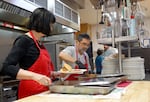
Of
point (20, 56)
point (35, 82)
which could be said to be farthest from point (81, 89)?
point (20, 56)

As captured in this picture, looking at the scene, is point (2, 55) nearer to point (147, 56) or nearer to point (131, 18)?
point (131, 18)

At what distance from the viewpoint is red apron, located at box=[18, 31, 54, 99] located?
1480 millimetres

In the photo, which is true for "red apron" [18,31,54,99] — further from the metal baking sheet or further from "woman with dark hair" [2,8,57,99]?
the metal baking sheet

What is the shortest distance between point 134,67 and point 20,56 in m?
1.09

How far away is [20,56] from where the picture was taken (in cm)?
151

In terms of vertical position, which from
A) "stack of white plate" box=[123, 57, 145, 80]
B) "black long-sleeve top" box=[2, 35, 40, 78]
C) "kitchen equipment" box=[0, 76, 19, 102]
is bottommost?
"kitchen equipment" box=[0, 76, 19, 102]

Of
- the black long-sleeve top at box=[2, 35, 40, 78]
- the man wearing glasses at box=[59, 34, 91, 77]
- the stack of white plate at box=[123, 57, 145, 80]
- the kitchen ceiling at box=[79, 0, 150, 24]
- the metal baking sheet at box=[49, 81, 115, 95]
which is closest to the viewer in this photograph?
the metal baking sheet at box=[49, 81, 115, 95]

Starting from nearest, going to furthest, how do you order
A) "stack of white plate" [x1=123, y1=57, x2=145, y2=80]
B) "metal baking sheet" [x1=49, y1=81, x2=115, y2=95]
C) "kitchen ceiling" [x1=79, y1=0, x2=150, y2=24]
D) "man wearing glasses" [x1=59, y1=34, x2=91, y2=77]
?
"metal baking sheet" [x1=49, y1=81, x2=115, y2=95] → "stack of white plate" [x1=123, y1=57, x2=145, y2=80] → "man wearing glasses" [x1=59, y1=34, x2=91, y2=77] → "kitchen ceiling" [x1=79, y1=0, x2=150, y2=24]

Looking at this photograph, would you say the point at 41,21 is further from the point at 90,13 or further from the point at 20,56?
the point at 90,13

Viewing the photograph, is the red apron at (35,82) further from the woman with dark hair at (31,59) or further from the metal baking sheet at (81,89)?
the metal baking sheet at (81,89)

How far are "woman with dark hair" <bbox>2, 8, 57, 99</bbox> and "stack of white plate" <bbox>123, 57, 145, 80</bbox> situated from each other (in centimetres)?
Answer: 80

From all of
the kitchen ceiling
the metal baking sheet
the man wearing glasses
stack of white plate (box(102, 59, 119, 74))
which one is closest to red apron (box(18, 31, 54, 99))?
the metal baking sheet

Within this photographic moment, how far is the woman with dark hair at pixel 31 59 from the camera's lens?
1446 mm

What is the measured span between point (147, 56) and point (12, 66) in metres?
2.00
